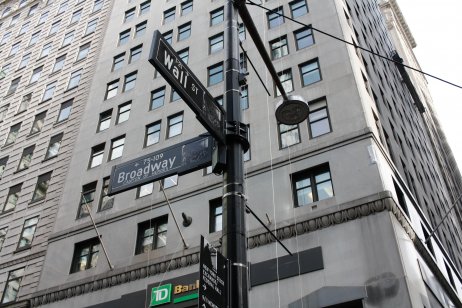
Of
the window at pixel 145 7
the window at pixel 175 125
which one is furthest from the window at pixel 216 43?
the window at pixel 145 7

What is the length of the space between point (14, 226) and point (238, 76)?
25416mm

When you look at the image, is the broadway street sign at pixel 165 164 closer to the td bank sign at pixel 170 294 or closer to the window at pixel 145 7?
the td bank sign at pixel 170 294

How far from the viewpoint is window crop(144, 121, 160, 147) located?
26.8 m

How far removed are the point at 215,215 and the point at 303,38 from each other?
11.0 m

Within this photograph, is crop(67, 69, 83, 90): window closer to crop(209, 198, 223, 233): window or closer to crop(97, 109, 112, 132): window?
crop(97, 109, 112, 132): window

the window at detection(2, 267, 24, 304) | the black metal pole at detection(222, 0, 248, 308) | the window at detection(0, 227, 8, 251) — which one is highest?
the window at detection(0, 227, 8, 251)

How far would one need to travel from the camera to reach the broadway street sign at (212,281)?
5691mm

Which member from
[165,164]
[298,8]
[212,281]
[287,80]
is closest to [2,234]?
[287,80]

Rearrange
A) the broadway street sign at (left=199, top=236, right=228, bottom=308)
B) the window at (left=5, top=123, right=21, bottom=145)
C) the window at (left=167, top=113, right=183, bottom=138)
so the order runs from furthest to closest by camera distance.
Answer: the window at (left=5, top=123, right=21, bottom=145), the window at (left=167, top=113, right=183, bottom=138), the broadway street sign at (left=199, top=236, right=228, bottom=308)

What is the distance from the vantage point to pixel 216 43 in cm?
2992

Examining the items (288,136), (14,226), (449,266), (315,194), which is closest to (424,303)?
(315,194)

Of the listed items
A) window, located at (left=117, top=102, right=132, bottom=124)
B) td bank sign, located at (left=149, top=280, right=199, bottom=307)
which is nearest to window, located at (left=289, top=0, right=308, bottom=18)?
window, located at (left=117, top=102, right=132, bottom=124)

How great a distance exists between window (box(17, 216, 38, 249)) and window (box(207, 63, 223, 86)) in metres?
13.0

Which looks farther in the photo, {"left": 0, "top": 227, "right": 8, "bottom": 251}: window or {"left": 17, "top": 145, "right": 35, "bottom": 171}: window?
{"left": 17, "top": 145, "right": 35, "bottom": 171}: window
